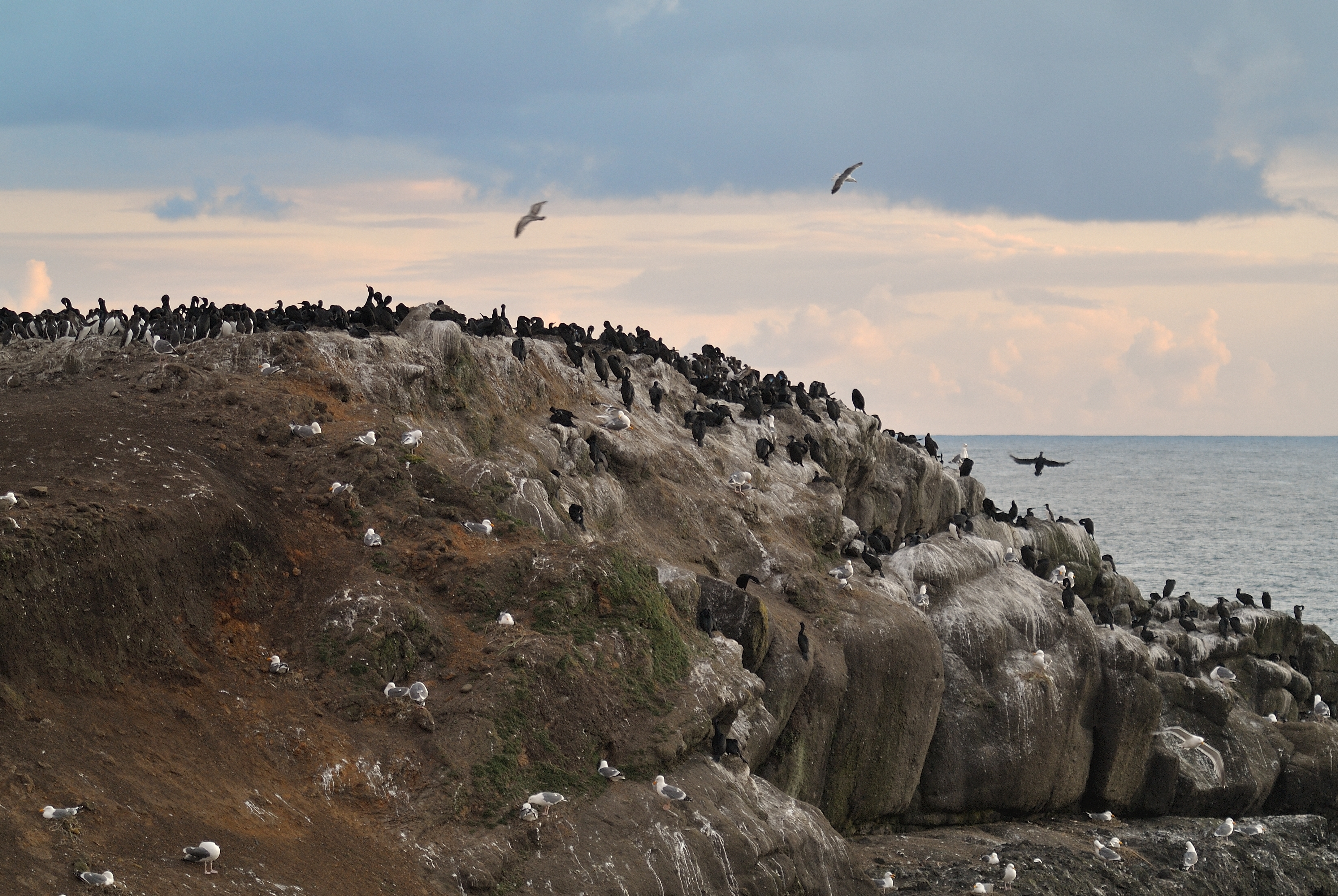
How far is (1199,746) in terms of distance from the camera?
3123 cm

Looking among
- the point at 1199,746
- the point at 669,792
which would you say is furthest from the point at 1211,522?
the point at 669,792

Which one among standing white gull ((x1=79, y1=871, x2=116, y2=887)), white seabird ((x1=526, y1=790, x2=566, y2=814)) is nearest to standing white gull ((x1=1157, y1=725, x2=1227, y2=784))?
white seabird ((x1=526, y1=790, x2=566, y2=814))

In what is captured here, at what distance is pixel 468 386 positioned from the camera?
25297mm

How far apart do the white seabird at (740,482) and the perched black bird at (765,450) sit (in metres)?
1.65

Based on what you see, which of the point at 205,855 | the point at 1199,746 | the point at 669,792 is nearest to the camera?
the point at 205,855

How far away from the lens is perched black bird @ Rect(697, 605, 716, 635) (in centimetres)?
2189

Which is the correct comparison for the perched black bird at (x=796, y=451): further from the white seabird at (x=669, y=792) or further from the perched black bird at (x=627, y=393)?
the white seabird at (x=669, y=792)

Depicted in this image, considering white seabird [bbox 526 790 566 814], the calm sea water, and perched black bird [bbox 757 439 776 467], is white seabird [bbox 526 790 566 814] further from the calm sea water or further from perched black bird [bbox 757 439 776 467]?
the calm sea water

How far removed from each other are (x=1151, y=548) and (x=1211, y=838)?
66.1m

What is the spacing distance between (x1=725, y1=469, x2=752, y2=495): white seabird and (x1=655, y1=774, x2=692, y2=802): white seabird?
10783 mm

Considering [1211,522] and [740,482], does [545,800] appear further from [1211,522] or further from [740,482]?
[1211,522]

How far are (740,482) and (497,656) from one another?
413 inches

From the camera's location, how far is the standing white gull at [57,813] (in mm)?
13820

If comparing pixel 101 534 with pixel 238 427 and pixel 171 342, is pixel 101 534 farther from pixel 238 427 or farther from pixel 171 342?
pixel 171 342
